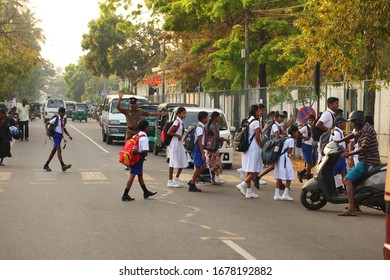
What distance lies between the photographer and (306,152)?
19750 millimetres

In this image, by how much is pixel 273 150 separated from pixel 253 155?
606mm

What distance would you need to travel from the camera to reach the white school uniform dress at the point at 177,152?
57.4ft

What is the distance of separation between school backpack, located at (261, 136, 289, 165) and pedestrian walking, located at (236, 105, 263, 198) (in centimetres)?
32

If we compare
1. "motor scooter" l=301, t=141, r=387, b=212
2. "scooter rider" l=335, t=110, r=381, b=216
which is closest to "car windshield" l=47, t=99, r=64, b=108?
"motor scooter" l=301, t=141, r=387, b=212

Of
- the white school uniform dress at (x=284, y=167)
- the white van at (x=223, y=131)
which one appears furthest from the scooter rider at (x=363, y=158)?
the white van at (x=223, y=131)

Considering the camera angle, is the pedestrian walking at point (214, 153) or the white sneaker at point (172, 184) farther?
the pedestrian walking at point (214, 153)

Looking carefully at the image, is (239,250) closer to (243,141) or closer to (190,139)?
(243,141)

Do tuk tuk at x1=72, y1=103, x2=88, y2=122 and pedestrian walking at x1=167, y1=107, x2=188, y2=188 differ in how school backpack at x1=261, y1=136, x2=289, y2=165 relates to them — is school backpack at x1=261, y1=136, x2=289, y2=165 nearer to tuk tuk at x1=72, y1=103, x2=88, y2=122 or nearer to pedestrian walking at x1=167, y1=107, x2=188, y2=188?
pedestrian walking at x1=167, y1=107, x2=188, y2=188

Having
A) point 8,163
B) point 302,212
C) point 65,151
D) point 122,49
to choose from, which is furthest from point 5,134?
point 122,49

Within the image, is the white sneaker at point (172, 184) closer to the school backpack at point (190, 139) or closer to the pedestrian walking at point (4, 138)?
the school backpack at point (190, 139)

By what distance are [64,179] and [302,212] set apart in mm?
7300

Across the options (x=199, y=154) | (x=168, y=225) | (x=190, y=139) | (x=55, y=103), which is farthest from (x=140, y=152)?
(x=55, y=103)

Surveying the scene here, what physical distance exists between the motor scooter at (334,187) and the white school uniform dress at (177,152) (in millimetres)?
3547

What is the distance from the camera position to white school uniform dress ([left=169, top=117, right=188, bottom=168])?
688 inches
